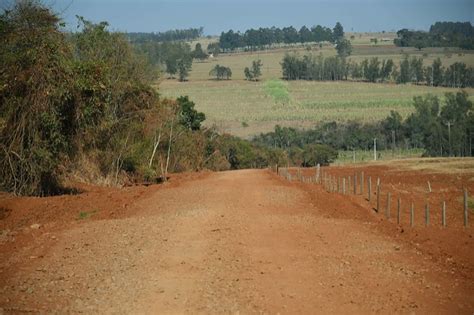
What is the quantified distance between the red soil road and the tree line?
128638 millimetres

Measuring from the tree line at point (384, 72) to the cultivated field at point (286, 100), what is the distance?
142 inches

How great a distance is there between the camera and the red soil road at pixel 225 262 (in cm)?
921

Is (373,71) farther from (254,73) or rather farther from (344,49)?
(344,49)

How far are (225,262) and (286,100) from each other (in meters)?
122

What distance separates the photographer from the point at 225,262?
38.0 feet

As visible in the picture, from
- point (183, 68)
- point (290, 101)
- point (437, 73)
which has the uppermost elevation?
point (183, 68)

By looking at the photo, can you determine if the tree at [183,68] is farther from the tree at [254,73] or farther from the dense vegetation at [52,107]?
the dense vegetation at [52,107]

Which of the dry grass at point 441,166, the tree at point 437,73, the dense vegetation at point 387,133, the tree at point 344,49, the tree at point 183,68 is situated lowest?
the dense vegetation at point 387,133

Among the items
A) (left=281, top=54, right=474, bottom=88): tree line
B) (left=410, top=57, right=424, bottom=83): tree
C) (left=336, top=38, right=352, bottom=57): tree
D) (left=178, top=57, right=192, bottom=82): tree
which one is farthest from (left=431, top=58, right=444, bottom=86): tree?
(left=178, top=57, right=192, bottom=82): tree

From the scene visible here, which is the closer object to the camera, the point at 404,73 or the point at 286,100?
the point at 286,100

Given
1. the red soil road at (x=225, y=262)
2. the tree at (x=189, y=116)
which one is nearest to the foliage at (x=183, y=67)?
the tree at (x=189, y=116)

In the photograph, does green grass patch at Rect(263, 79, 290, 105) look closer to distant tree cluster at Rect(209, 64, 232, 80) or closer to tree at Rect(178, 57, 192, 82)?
distant tree cluster at Rect(209, 64, 232, 80)

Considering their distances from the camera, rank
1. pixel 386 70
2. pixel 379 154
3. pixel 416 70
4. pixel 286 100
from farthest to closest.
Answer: pixel 386 70, pixel 416 70, pixel 286 100, pixel 379 154

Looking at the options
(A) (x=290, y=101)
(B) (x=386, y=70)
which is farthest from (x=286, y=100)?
(B) (x=386, y=70)
